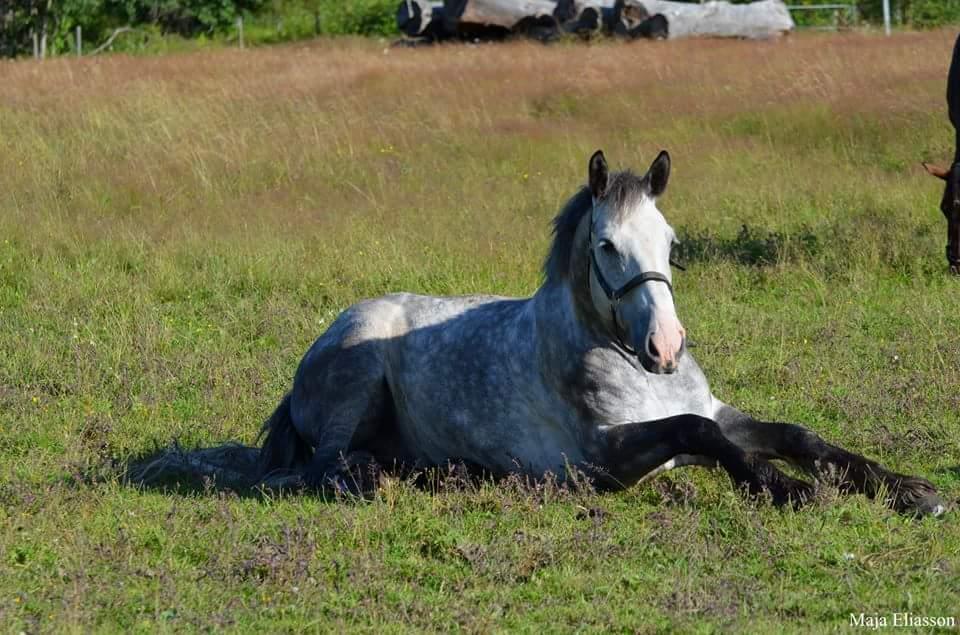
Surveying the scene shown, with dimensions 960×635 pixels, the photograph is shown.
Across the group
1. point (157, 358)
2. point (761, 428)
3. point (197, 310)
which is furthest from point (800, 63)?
point (761, 428)

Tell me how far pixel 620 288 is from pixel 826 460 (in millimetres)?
1143

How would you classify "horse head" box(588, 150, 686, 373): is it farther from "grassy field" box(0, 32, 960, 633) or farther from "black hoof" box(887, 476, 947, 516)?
"black hoof" box(887, 476, 947, 516)

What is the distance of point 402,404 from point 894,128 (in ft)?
35.9

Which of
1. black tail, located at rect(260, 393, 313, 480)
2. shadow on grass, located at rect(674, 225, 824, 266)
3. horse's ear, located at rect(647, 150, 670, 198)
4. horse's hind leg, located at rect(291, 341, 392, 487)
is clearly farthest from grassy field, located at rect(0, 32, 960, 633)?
horse's ear, located at rect(647, 150, 670, 198)

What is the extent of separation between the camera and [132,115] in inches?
690

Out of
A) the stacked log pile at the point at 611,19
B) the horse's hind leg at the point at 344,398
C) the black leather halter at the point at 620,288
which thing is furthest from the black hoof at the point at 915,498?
the stacked log pile at the point at 611,19

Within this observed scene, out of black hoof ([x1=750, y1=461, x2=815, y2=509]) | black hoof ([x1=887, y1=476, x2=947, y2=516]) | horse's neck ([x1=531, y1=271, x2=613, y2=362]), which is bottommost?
black hoof ([x1=887, y1=476, x2=947, y2=516])

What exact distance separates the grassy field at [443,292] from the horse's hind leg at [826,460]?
0.14 m

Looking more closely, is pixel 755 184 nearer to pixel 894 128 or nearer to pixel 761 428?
pixel 894 128

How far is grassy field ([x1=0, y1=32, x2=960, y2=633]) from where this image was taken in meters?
4.98

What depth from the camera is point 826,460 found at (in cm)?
582

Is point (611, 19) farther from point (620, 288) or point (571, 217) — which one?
point (620, 288)

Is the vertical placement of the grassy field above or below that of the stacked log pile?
below

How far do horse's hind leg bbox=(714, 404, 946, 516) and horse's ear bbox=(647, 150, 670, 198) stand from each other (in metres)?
1.09
